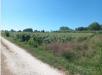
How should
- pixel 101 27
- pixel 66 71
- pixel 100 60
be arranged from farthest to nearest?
pixel 101 27 < pixel 66 71 < pixel 100 60

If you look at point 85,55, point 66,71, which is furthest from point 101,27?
point 66,71

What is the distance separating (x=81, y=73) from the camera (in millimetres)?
11016

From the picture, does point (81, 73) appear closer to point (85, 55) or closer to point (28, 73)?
point (28, 73)

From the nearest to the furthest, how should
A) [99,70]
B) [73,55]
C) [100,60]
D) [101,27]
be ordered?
[99,70] < [100,60] < [73,55] < [101,27]

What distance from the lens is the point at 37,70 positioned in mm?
11641

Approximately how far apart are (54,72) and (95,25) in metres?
69.8

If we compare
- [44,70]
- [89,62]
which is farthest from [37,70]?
[89,62]

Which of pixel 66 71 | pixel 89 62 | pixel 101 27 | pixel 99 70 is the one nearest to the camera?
pixel 99 70

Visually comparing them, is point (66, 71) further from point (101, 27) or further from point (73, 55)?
point (101, 27)

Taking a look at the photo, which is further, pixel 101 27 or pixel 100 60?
pixel 101 27

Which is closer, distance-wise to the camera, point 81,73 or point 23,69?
point 81,73

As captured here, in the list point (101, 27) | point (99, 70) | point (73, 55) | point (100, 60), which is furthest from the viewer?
point (101, 27)

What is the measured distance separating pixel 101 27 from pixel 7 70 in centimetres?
6920

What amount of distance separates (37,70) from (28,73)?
2.69ft
